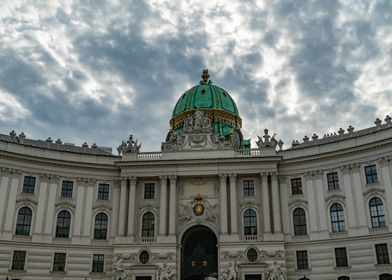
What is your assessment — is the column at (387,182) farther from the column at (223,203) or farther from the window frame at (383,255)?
the column at (223,203)

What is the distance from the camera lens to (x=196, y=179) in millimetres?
48562

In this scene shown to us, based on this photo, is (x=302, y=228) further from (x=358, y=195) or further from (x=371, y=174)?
(x=371, y=174)

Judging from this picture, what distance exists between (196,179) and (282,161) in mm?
9618

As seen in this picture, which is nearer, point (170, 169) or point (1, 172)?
point (1, 172)

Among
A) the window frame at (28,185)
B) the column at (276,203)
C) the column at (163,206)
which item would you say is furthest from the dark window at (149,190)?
the column at (276,203)

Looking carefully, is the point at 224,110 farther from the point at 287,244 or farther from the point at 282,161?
the point at 287,244

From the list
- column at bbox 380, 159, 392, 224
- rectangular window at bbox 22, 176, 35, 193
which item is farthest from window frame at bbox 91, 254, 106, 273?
column at bbox 380, 159, 392, 224

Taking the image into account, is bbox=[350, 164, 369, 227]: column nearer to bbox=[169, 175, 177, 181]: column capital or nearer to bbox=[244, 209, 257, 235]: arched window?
bbox=[244, 209, 257, 235]: arched window

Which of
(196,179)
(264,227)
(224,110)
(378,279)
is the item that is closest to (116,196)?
(196,179)

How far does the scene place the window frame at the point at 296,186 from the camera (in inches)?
1852

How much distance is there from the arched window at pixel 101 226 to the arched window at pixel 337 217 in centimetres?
2385

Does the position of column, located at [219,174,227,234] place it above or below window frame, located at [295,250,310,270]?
above

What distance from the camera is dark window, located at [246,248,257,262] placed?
44.0 m

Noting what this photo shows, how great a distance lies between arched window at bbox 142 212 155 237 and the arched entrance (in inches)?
139
